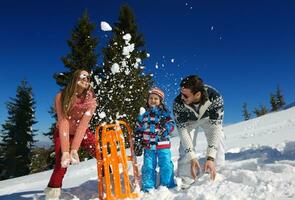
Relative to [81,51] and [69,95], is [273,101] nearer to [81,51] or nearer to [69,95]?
[81,51]

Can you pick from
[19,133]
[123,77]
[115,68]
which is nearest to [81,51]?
[115,68]

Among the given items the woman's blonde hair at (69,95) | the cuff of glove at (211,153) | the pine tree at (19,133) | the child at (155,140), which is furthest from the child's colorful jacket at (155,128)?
the pine tree at (19,133)

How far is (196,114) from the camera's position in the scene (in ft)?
18.2

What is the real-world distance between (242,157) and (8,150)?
1269 inches

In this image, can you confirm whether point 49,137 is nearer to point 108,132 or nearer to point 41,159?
point 41,159

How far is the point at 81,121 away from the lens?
537cm

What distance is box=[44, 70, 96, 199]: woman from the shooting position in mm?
5250

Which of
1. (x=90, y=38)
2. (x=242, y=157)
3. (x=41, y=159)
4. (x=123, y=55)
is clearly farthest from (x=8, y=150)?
(x=242, y=157)

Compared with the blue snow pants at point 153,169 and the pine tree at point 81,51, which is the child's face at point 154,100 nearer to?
the blue snow pants at point 153,169

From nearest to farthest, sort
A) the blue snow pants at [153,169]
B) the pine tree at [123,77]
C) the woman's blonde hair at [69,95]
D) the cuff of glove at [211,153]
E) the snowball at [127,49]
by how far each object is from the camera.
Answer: the cuff of glove at [211,153], the woman's blonde hair at [69,95], the blue snow pants at [153,169], the pine tree at [123,77], the snowball at [127,49]

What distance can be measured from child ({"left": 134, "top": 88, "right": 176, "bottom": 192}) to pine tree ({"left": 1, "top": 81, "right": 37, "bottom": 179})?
30.2m

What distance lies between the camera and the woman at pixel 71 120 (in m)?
5.25

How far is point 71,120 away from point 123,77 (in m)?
15.8

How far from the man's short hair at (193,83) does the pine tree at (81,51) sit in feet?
63.1
